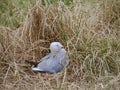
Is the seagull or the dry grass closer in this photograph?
the dry grass

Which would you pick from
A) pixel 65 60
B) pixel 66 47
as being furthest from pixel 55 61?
pixel 66 47

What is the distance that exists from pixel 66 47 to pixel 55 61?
0.20 metres

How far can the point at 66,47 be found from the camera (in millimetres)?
→ 3100

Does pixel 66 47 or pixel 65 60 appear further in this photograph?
pixel 66 47

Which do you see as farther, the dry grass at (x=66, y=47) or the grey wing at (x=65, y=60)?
the grey wing at (x=65, y=60)

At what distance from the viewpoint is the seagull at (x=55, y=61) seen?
2.93 meters

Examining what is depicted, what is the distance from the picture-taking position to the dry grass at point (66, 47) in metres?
2.80

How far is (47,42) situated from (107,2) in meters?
0.91

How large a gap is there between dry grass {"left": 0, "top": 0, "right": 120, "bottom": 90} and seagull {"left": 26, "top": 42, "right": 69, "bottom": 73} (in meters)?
0.05

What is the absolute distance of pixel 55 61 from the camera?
2951 millimetres

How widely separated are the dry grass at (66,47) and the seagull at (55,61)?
0.05 m

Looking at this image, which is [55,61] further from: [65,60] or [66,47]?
[66,47]

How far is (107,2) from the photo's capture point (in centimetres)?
382

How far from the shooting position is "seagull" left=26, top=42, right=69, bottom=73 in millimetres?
2926
